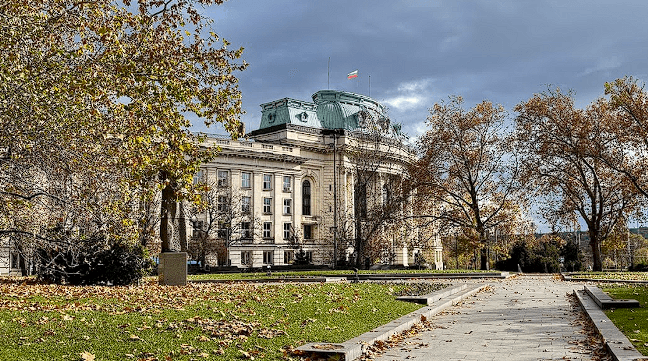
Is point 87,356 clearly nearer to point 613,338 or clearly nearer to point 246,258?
point 613,338

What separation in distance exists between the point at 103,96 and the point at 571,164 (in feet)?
117

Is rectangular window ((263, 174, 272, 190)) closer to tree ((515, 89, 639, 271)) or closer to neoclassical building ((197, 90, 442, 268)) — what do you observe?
neoclassical building ((197, 90, 442, 268))

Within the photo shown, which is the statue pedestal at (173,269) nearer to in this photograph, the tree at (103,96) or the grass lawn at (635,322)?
the tree at (103,96)

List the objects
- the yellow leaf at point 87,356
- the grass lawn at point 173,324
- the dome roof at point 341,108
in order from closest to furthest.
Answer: the yellow leaf at point 87,356, the grass lawn at point 173,324, the dome roof at point 341,108

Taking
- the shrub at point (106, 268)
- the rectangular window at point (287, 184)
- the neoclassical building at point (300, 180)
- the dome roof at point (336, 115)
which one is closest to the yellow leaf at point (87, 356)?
the shrub at point (106, 268)

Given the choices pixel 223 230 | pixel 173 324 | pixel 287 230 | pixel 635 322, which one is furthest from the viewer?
pixel 287 230

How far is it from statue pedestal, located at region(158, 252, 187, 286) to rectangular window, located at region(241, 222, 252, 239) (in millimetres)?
43502

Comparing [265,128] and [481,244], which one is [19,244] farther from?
[265,128]

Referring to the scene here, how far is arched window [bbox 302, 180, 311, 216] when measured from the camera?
8075cm

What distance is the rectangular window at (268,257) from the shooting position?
7381cm

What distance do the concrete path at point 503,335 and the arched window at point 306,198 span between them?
61589 mm

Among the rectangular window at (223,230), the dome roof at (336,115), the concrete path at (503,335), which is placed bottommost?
the concrete path at (503,335)

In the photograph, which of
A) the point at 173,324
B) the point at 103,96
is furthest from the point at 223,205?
the point at 173,324

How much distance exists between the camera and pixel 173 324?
10.8m
